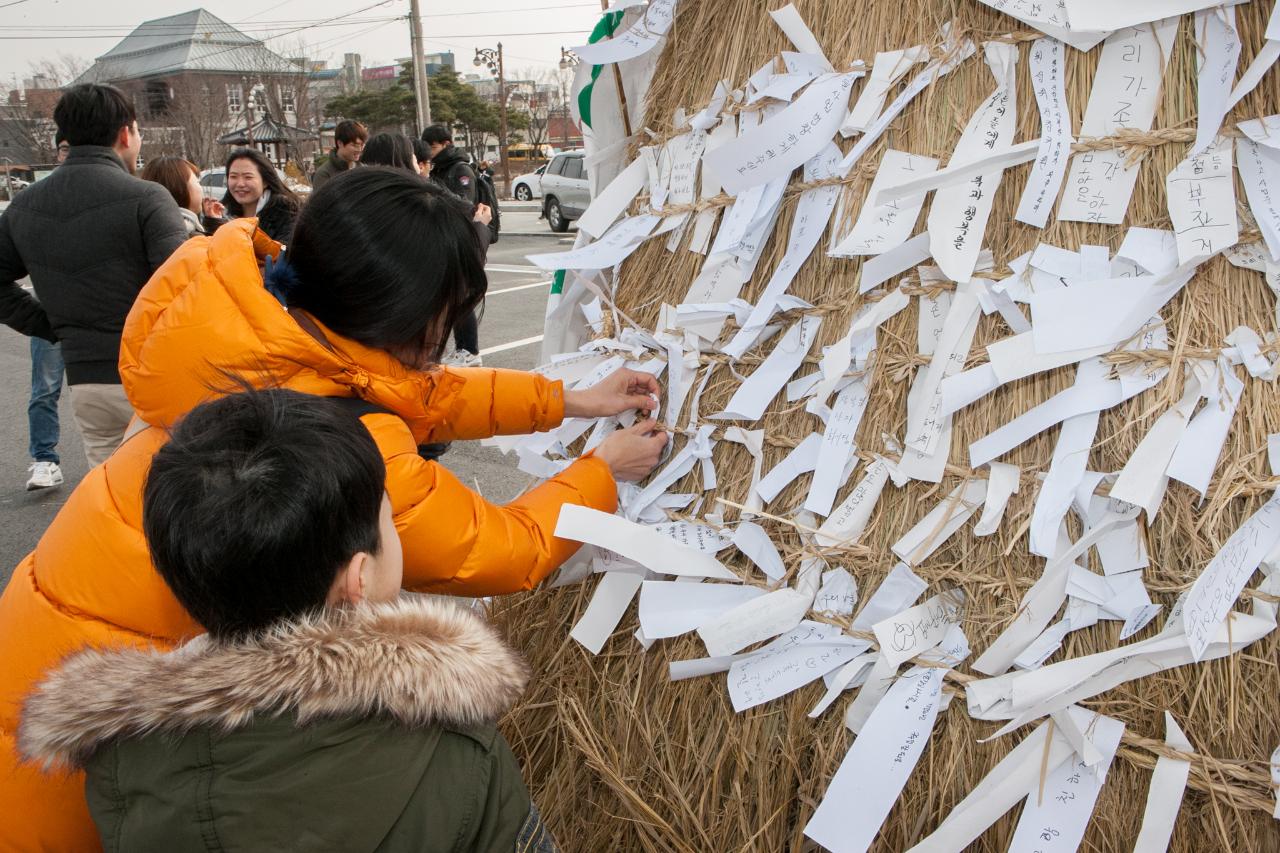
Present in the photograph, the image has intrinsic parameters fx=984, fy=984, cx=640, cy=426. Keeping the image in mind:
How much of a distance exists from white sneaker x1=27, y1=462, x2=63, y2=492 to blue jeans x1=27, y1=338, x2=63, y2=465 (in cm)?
4

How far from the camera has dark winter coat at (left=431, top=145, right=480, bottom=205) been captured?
595 cm

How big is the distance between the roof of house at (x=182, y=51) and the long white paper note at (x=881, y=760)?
44695mm

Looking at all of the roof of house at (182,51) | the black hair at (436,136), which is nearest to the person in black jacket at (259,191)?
the black hair at (436,136)

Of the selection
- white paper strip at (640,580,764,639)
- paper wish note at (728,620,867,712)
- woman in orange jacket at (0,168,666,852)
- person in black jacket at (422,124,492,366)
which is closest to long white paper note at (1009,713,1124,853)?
paper wish note at (728,620,867,712)

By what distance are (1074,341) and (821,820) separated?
0.66 metres

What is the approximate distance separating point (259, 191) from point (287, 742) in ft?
11.7

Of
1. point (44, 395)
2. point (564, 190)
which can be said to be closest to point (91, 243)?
point (44, 395)

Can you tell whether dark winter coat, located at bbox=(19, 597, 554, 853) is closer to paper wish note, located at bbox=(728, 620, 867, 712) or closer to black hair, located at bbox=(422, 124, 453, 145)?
paper wish note, located at bbox=(728, 620, 867, 712)

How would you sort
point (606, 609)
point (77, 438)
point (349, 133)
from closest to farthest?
point (606, 609), point (349, 133), point (77, 438)

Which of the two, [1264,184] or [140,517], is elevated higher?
[1264,184]

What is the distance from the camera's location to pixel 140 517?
1.24 metres

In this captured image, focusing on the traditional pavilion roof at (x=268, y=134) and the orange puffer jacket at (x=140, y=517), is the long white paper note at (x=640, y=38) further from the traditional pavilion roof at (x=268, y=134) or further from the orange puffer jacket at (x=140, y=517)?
the traditional pavilion roof at (x=268, y=134)

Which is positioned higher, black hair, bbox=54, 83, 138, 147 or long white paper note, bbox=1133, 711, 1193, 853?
black hair, bbox=54, 83, 138, 147

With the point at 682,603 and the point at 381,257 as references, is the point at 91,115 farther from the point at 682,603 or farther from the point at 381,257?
the point at 682,603
